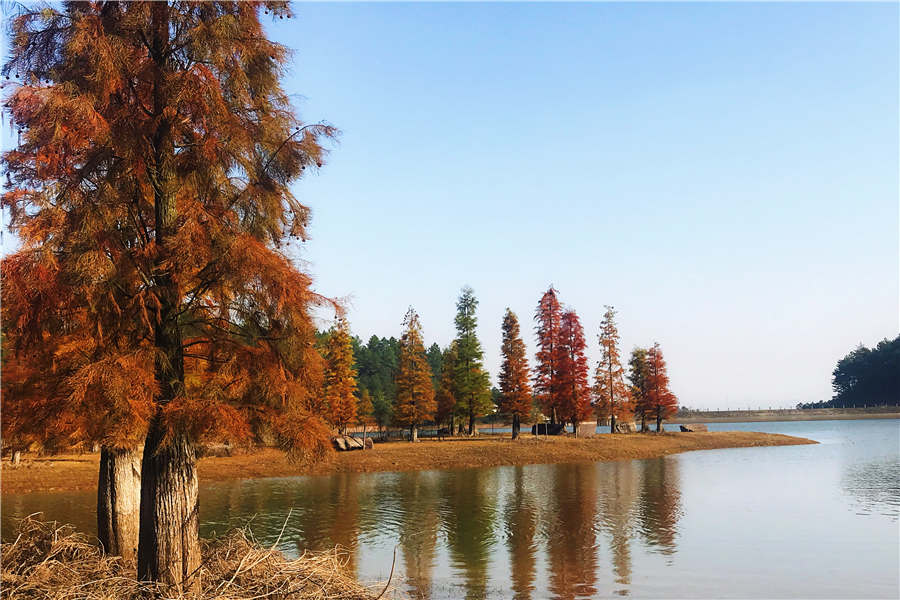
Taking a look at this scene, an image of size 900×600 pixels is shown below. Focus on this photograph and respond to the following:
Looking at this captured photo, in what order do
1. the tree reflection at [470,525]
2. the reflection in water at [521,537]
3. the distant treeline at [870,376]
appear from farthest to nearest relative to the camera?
the distant treeline at [870,376]
the tree reflection at [470,525]
the reflection in water at [521,537]

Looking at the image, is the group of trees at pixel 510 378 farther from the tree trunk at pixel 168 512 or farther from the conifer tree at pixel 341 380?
the tree trunk at pixel 168 512

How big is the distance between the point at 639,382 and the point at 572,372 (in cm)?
2097

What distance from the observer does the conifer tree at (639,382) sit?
73.6 metres

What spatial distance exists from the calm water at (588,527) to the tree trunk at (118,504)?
5045 mm

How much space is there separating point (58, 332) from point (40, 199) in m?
1.96

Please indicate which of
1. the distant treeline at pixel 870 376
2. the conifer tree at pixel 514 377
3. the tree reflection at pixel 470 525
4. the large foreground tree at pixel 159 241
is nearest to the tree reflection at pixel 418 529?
the tree reflection at pixel 470 525

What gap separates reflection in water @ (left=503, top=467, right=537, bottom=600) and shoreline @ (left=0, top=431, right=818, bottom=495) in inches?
300

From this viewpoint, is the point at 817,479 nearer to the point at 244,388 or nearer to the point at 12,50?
the point at 244,388

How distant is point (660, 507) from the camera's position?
26688 millimetres

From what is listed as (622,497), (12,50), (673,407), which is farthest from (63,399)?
(673,407)

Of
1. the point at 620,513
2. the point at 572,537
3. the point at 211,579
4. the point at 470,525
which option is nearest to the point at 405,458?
the point at 620,513

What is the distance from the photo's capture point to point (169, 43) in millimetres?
10109

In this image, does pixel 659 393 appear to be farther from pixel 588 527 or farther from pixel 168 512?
pixel 168 512

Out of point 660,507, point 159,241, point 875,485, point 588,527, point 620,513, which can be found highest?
point 159,241
